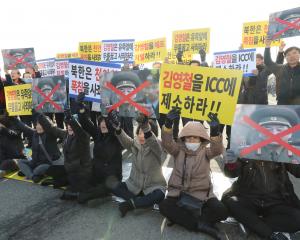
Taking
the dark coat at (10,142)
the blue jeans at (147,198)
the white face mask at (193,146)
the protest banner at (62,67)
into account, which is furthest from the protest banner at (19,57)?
the white face mask at (193,146)

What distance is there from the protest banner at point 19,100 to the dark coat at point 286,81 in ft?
16.6

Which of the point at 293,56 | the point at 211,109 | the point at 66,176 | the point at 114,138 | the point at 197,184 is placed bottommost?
the point at 66,176

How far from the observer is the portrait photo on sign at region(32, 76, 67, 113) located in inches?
244

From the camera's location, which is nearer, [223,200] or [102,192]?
[223,200]

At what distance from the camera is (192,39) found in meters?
9.34

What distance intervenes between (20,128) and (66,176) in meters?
1.90

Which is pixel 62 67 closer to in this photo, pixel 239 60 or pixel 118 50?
pixel 118 50

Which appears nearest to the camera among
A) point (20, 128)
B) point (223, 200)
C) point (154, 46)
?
point (223, 200)

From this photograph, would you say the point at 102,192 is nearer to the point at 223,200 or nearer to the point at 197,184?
the point at 197,184

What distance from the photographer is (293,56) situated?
543cm

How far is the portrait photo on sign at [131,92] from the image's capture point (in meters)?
4.74

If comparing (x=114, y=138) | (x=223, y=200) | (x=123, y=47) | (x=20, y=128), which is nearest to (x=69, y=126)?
(x=114, y=138)

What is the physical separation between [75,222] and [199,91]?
2499 mm

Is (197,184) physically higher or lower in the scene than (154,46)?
lower
